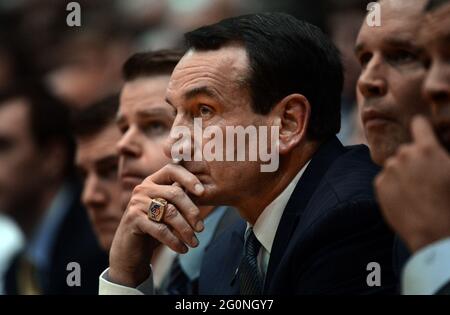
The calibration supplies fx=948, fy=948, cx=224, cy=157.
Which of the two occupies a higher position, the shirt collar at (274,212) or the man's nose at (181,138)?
the man's nose at (181,138)

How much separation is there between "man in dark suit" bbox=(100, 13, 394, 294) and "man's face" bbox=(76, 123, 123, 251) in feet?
3.57

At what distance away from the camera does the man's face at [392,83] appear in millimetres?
2020

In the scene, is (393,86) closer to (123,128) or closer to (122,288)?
(122,288)

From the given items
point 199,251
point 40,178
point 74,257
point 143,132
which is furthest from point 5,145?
point 199,251

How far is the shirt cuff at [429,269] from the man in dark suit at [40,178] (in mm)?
2656

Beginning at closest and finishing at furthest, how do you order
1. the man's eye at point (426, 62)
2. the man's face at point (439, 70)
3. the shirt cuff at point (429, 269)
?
the shirt cuff at point (429, 269) → the man's face at point (439, 70) → the man's eye at point (426, 62)

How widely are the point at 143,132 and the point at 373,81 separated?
1.25 meters

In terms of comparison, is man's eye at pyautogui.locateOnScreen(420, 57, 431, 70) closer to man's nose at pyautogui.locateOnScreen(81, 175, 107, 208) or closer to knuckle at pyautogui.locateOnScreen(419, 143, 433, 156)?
knuckle at pyautogui.locateOnScreen(419, 143, 433, 156)

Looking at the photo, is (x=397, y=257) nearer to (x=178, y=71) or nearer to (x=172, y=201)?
(x=172, y=201)

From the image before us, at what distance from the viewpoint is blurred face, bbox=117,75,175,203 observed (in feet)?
10.2

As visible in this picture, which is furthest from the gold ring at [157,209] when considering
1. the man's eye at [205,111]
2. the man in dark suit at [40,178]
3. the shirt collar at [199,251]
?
the man in dark suit at [40,178]

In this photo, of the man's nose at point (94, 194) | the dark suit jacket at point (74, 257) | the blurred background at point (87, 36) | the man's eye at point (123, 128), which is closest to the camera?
the man's eye at point (123, 128)

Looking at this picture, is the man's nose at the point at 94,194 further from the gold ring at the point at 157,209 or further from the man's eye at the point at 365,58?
→ the man's eye at the point at 365,58

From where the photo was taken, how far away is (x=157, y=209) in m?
2.38
